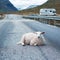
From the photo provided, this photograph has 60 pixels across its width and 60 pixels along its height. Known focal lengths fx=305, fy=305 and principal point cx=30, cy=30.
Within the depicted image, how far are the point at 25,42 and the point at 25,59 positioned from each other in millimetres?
4225

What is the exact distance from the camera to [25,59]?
9.20 m

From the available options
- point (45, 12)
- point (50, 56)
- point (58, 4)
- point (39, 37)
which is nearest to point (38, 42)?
point (39, 37)

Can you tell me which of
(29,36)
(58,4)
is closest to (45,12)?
(58,4)

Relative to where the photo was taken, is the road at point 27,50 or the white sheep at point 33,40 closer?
the road at point 27,50

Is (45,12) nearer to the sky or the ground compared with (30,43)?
nearer to the ground

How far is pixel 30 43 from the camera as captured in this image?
13.2 meters

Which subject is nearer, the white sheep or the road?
the road

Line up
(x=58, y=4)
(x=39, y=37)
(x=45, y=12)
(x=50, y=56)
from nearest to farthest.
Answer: (x=50, y=56) < (x=39, y=37) < (x=45, y=12) < (x=58, y=4)

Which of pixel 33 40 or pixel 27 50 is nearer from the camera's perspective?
A: pixel 27 50

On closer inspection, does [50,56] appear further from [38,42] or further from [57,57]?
[38,42]

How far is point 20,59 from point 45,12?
82.1 m

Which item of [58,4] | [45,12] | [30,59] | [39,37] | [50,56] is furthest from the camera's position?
[58,4]

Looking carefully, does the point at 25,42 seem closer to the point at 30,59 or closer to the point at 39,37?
the point at 39,37

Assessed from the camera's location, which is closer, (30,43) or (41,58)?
(41,58)
